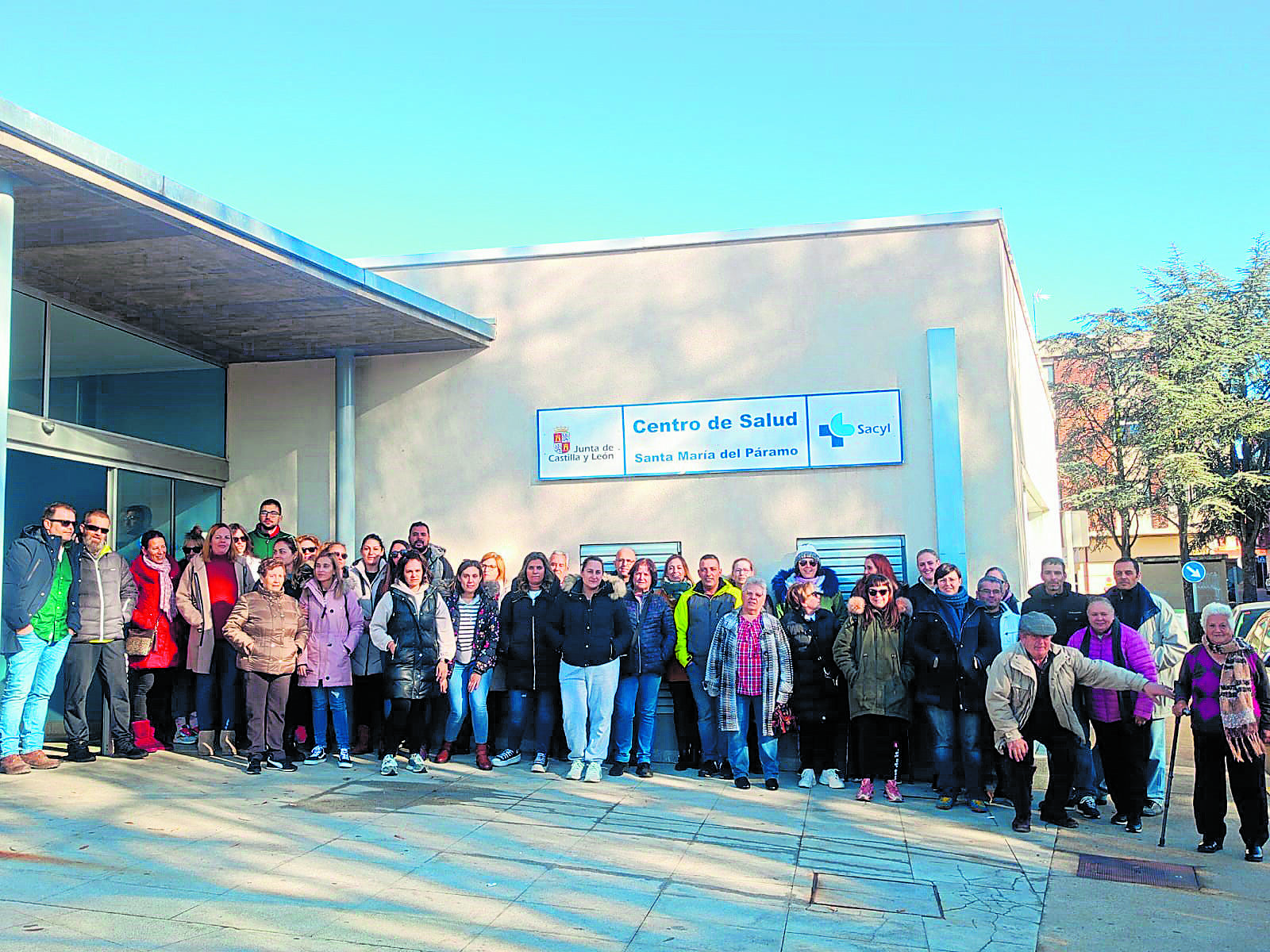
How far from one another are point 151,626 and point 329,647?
1534mm

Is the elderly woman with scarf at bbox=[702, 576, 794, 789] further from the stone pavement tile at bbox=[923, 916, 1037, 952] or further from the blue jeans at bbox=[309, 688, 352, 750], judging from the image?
the stone pavement tile at bbox=[923, 916, 1037, 952]

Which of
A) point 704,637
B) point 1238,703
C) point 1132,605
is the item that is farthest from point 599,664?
point 1238,703

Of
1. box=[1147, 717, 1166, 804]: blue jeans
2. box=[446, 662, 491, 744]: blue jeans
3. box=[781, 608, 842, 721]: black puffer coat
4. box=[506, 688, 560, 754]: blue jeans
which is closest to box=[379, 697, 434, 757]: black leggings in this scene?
box=[446, 662, 491, 744]: blue jeans

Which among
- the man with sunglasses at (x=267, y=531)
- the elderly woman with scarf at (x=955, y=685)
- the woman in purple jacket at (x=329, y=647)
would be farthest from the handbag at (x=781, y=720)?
the man with sunglasses at (x=267, y=531)

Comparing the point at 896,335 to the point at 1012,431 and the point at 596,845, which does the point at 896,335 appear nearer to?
the point at 1012,431

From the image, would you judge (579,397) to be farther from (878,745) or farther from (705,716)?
(878,745)

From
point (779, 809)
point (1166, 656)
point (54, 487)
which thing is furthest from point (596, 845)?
point (54, 487)

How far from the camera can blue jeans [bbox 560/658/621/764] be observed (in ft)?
30.1

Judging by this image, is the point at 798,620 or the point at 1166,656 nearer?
the point at 1166,656

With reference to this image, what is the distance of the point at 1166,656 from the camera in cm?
841

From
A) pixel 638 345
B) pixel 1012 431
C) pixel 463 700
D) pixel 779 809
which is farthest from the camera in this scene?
pixel 638 345

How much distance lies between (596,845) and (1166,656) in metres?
4.51

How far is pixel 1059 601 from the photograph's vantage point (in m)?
8.64

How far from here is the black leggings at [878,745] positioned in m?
8.62
